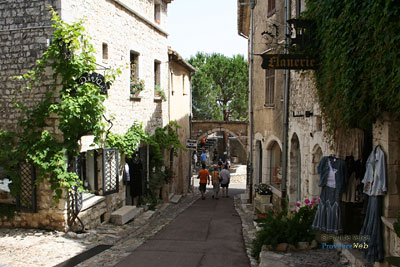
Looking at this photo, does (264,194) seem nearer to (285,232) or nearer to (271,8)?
(285,232)

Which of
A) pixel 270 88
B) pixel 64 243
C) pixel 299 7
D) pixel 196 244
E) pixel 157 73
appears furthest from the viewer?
pixel 157 73

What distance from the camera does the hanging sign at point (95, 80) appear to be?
333 inches

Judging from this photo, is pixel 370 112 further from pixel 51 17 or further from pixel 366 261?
pixel 51 17

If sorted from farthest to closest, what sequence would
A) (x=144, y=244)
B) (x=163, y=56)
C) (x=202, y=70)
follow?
(x=202, y=70) → (x=163, y=56) → (x=144, y=244)

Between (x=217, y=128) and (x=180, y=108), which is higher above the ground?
(x=180, y=108)

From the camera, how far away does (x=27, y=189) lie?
8.59 meters

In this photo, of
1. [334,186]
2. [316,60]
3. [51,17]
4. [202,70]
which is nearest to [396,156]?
[334,186]

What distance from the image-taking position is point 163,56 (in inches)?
589

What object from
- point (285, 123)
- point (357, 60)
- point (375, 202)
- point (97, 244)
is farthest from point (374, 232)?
point (97, 244)

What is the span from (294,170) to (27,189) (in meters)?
6.25

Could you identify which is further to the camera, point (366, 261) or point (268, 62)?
point (268, 62)

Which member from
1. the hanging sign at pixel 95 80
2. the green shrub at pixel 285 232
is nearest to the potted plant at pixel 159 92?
the hanging sign at pixel 95 80

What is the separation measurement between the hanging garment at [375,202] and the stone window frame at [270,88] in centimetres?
648

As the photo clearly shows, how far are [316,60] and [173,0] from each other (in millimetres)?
9411
